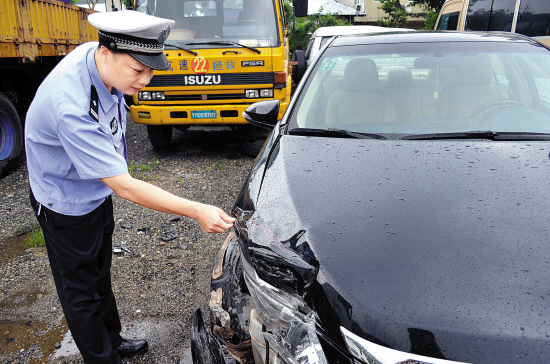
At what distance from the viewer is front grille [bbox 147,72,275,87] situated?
5.71m

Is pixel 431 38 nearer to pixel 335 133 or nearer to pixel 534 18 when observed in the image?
pixel 335 133

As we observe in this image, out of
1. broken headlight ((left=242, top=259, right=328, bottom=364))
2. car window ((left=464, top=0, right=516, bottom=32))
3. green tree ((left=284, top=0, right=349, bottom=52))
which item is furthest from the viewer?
green tree ((left=284, top=0, right=349, bottom=52))

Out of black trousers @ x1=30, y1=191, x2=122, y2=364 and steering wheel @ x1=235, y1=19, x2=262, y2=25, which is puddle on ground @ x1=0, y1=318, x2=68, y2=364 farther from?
steering wheel @ x1=235, y1=19, x2=262, y2=25

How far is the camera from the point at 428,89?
102 inches

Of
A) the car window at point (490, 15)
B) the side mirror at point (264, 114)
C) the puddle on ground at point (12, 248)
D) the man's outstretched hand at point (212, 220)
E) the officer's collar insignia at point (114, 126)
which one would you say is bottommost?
the puddle on ground at point (12, 248)

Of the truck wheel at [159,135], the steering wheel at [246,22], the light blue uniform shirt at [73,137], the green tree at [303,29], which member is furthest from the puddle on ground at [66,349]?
the green tree at [303,29]

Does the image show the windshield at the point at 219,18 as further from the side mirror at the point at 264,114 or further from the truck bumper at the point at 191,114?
the side mirror at the point at 264,114

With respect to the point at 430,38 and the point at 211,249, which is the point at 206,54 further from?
the point at 430,38

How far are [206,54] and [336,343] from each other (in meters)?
4.95

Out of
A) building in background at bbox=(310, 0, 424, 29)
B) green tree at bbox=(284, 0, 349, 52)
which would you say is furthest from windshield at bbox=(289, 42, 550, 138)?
building in background at bbox=(310, 0, 424, 29)

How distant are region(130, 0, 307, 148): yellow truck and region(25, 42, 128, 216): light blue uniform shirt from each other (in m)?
3.75

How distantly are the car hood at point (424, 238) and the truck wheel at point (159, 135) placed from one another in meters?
4.63

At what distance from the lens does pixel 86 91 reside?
1727mm

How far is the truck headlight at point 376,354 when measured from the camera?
113 centimetres
